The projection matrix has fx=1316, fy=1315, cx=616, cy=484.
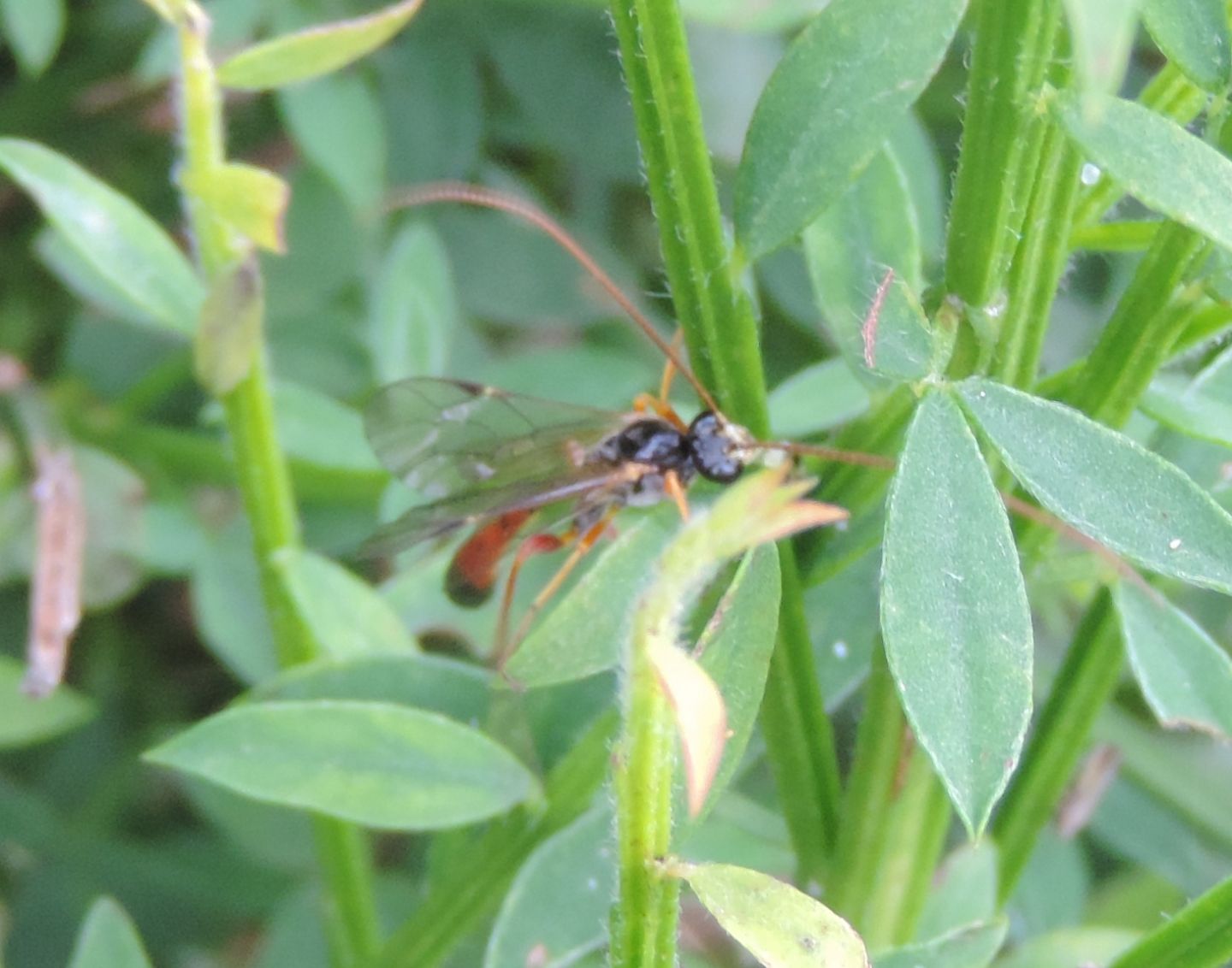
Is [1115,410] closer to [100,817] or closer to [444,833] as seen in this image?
[444,833]

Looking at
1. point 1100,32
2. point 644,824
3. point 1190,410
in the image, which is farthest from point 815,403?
point 1100,32

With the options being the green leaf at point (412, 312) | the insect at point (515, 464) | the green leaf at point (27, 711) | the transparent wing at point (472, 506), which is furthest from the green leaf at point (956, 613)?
the green leaf at point (27, 711)

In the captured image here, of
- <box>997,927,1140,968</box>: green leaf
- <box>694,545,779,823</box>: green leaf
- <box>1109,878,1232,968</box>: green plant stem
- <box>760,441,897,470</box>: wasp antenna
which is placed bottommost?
<box>997,927,1140,968</box>: green leaf

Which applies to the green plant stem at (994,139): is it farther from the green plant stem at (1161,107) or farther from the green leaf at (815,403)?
the green leaf at (815,403)

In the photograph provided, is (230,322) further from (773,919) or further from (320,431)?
(773,919)

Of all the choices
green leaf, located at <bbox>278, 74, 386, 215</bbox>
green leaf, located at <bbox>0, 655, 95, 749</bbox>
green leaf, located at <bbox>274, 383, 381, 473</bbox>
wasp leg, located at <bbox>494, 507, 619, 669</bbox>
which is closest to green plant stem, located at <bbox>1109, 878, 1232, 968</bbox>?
wasp leg, located at <bbox>494, 507, 619, 669</bbox>

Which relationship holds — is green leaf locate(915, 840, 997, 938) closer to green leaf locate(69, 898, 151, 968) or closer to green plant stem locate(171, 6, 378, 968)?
green plant stem locate(171, 6, 378, 968)

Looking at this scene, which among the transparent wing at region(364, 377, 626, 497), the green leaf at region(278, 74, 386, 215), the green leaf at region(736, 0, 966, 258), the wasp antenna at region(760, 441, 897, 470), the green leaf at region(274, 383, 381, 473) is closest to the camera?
the green leaf at region(736, 0, 966, 258)
